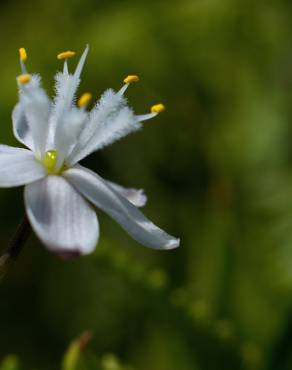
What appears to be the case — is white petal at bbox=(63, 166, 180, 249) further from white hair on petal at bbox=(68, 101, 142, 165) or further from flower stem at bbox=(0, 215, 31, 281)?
flower stem at bbox=(0, 215, 31, 281)

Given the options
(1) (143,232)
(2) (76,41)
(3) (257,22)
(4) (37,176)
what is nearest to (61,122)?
(4) (37,176)

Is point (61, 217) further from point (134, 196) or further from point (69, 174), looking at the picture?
point (134, 196)

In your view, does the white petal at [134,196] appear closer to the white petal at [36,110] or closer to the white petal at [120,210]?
the white petal at [120,210]

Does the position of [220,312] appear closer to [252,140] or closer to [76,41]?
[252,140]

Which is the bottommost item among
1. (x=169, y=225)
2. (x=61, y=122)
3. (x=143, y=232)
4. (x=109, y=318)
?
(x=109, y=318)

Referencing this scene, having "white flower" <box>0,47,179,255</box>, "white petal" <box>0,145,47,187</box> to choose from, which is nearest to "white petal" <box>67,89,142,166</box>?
"white flower" <box>0,47,179,255</box>

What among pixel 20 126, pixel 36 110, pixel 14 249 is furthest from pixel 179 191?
pixel 14 249

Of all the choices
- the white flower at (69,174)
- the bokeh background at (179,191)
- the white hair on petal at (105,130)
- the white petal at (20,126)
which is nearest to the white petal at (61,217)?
the white flower at (69,174)
